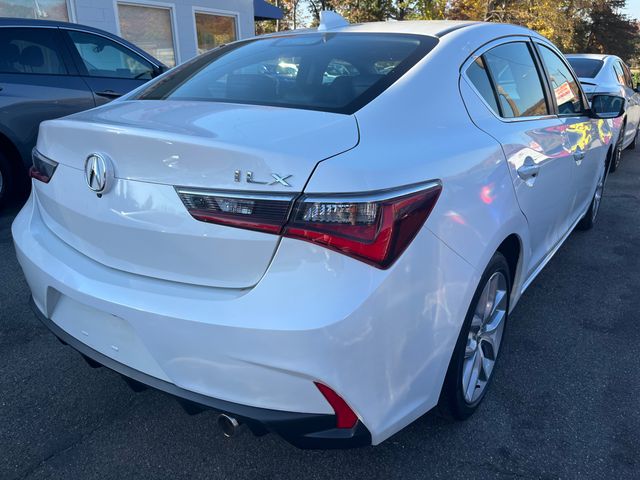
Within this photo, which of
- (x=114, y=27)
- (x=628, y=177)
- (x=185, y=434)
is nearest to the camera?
(x=185, y=434)

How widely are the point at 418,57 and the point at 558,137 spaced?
3.97ft

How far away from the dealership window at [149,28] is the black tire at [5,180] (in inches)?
219

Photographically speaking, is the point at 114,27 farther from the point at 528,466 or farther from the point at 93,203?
the point at 528,466

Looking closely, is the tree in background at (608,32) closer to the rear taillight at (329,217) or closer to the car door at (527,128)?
the car door at (527,128)

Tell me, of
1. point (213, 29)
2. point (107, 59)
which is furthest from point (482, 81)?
point (213, 29)

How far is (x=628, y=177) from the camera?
7.11m

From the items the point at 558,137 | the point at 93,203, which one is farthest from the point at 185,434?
the point at 558,137

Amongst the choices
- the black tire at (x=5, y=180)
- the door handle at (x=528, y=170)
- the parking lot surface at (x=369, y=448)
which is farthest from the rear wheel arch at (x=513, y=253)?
the black tire at (x=5, y=180)

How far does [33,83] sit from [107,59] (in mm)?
926

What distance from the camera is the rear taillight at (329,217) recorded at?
4.64 feet

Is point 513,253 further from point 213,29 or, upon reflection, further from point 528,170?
point 213,29

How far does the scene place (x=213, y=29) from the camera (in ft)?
37.3

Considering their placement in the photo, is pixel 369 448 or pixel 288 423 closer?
pixel 288 423

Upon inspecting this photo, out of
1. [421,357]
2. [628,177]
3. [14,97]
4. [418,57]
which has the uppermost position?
[418,57]
